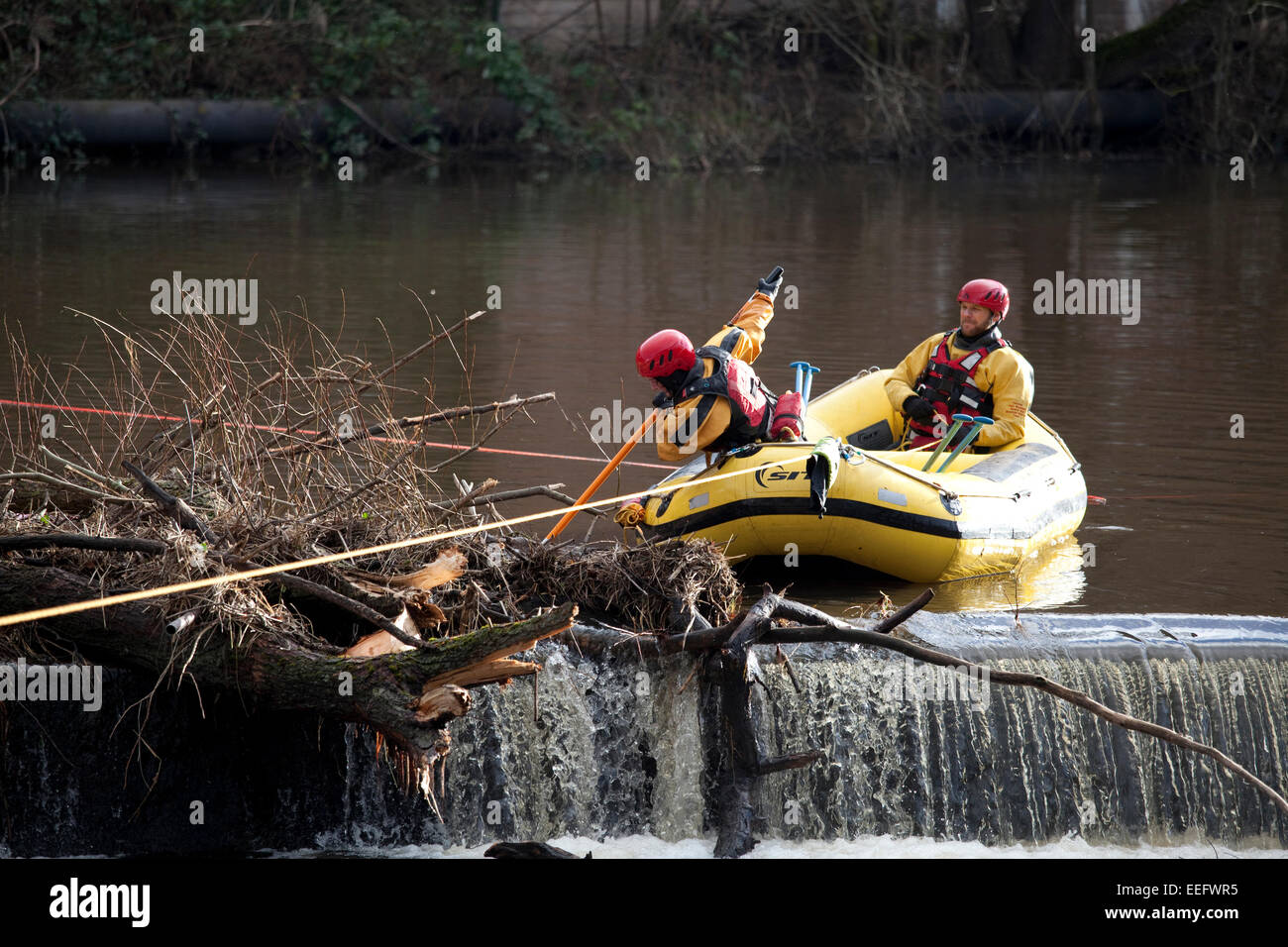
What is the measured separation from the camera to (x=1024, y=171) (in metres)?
22.9

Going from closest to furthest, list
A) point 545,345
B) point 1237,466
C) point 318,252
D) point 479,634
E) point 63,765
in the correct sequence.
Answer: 1. point 479,634
2. point 63,765
3. point 1237,466
4. point 545,345
5. point 318,252

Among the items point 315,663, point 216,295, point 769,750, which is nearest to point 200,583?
point 315,663

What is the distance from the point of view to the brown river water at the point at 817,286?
26.6ft

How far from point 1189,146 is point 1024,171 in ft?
10.4

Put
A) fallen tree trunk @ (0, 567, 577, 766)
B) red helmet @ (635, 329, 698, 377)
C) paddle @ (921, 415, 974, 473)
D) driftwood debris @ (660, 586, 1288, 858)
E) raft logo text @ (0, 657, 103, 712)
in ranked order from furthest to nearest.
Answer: paddle @ (921, 415, 974, 473) < red helmet @ (635, 329, 698, 377) < raft logo text @ (0, 657, 103, 712) < driftwood debris @ (660, 586, 1288, 858) < fallen tree trunk @ (0, 567, 577, 766)

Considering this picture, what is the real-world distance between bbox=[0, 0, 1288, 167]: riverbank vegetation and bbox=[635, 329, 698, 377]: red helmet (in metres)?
16.2

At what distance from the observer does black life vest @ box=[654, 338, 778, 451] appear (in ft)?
22.4

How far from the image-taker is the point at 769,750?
5.82 meters

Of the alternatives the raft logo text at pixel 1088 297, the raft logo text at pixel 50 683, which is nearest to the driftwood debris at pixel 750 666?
the raft logo text at pixel 50 683

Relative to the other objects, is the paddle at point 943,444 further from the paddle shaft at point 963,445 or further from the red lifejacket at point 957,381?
the red lifejacket at point 957,381

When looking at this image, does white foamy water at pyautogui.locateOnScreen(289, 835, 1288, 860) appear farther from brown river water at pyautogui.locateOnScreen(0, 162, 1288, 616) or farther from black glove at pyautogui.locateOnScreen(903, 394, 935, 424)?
black glove at pyautogui.locateOnScreen(903, 394, 935, 424)

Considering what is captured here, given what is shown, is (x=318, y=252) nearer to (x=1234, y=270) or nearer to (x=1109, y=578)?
(x=1234, y=270)

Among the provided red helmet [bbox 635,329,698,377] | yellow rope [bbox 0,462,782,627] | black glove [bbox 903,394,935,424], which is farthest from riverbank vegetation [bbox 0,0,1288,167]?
yellow rope [bbox 0,462,782,627]
